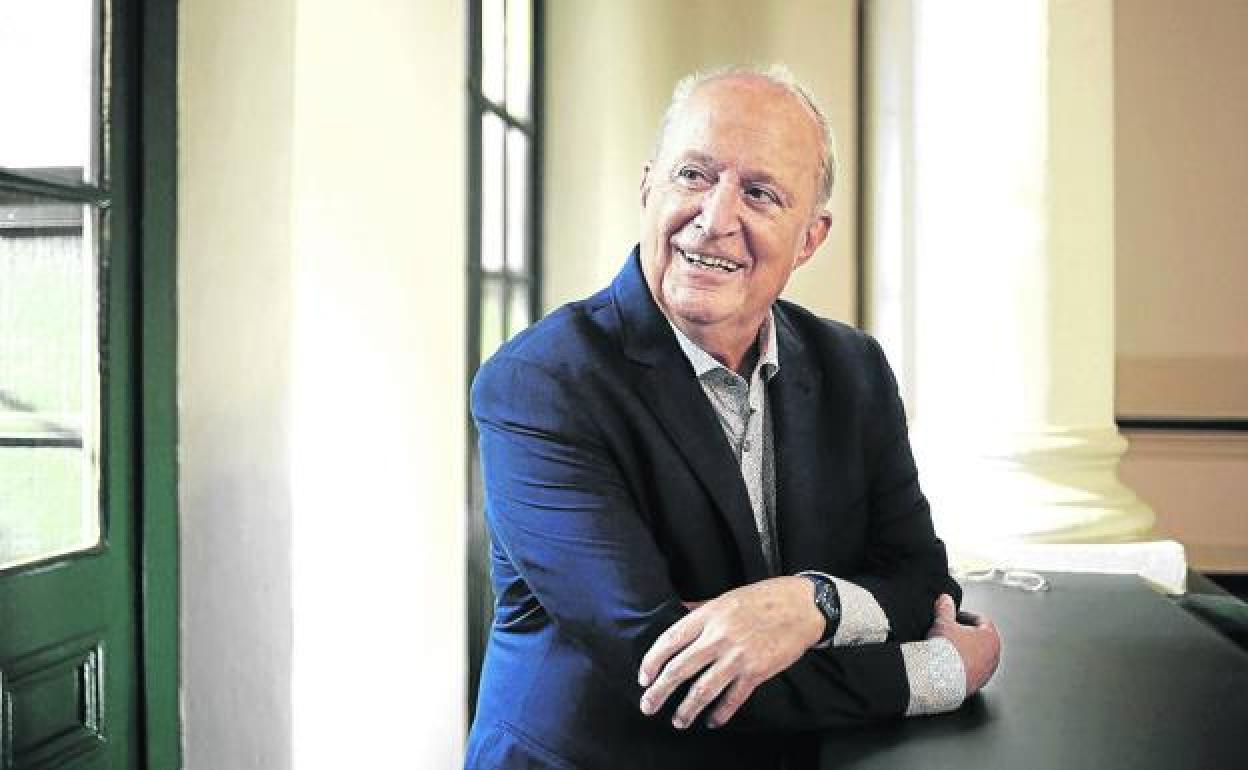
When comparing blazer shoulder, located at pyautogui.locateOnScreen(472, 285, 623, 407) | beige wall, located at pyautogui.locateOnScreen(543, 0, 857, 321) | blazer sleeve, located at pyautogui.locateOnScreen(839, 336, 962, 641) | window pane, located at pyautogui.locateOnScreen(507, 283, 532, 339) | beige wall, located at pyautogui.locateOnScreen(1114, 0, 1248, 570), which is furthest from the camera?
beige wall, located at pyautogui.locateOnScreen(1114, 0, 1248, 570)

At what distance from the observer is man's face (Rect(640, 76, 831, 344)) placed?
184cm

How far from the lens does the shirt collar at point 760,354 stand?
190 centimetres

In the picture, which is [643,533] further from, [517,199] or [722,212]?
[517,199]

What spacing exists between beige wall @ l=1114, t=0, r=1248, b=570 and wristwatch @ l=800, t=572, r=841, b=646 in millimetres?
6280

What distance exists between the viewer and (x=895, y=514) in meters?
1.97

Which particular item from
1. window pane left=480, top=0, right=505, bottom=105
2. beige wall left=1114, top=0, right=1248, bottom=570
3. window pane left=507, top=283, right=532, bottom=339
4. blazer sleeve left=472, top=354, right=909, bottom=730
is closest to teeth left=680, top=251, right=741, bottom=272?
blazer sleeve left=472, top=354, right=909, bottom=730

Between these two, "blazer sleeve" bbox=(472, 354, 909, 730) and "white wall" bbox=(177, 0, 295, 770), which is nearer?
"blazer sleeve" bbox=(472, 354, 909, 730)

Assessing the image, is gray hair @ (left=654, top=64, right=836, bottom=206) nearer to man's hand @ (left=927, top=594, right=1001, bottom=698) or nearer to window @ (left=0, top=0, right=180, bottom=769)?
man's hand @ (left=927, top=594, right=1001, bottom=698)

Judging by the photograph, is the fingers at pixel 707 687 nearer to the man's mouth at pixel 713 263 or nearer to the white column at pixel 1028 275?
the man's mouth at pixel 713 263

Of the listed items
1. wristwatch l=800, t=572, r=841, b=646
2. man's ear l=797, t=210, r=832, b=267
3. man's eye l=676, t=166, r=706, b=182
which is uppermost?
man's eye l=676, t=166, r=706, b=182

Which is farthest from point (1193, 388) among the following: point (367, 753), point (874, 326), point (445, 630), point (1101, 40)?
point (367, 753)

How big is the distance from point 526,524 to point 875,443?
54 cm

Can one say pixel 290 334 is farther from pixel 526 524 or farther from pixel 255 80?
pixel 526 524

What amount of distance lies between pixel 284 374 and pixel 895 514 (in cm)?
104
